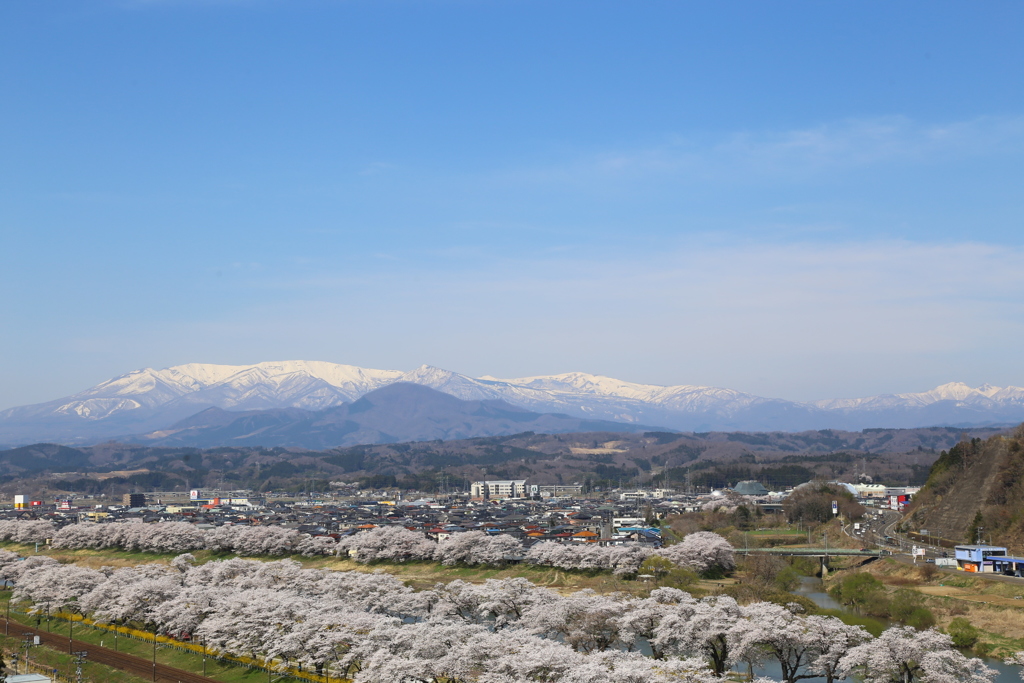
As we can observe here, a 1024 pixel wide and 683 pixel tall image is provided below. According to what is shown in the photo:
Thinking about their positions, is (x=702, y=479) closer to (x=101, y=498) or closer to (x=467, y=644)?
(x=101, y=498)

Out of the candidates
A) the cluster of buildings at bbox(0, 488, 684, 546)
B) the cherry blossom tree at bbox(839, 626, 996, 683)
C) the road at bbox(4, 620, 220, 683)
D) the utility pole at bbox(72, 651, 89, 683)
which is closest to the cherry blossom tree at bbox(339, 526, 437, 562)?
the cluster of buildings at bbox(0, 488, 684, 546)

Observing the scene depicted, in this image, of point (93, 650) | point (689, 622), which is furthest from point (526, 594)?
point (93, 650)

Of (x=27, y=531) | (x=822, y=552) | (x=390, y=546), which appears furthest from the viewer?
(x=27, y=531)

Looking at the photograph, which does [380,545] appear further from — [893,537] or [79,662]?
[893,537]

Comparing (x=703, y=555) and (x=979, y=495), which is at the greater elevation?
(x=979, y=495)

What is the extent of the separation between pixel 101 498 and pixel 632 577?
111 meters

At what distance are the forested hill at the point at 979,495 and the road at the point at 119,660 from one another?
1836 inches

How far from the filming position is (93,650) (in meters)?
40.7

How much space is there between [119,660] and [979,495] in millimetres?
55817

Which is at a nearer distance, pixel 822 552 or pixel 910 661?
pixel 910 661

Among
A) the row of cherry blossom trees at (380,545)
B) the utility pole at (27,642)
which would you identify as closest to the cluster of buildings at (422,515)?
the row of cherry blossom trees at (380,545)

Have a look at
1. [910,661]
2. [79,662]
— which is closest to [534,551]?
[79,662]

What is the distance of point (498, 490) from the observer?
143875 millimetres

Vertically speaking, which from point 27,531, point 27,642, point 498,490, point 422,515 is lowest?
point 498,490
